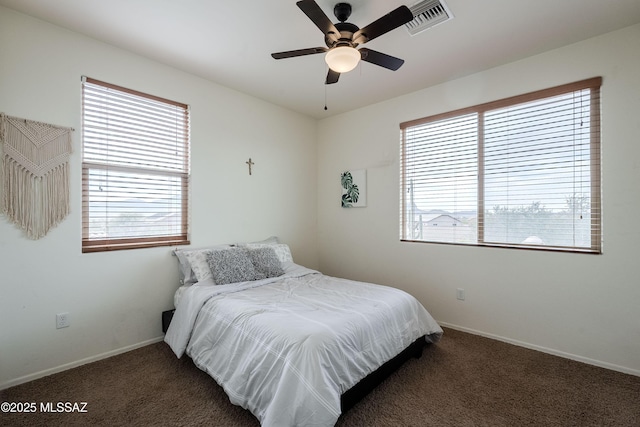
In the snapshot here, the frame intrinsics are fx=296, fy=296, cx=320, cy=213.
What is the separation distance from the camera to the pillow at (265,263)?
3.00 metres

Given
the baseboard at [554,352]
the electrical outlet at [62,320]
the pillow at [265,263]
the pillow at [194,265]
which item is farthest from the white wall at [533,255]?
the electrical outlet at [62,320]

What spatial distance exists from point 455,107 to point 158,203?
3.25 meters

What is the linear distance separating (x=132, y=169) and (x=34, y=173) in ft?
2.23

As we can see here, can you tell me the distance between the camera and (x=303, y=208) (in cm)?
434

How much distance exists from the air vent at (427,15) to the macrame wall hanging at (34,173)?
111 inches

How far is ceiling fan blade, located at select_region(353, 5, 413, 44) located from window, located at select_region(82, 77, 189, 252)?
2073mm

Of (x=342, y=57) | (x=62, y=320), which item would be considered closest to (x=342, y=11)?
(x=342, y=57)

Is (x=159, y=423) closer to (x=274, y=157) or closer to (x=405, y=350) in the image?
(x=405, y=350)

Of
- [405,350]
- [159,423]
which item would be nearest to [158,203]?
[159,423]

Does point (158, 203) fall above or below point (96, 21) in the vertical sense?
below

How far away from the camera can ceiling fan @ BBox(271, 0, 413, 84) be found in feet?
5.61

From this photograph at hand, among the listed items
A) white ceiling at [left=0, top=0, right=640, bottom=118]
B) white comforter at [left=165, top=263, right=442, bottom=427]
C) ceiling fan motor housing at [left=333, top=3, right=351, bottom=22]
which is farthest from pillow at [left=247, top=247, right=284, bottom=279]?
ceiling fan motor housing at [left=333, top=3, right=351, bottom=22]

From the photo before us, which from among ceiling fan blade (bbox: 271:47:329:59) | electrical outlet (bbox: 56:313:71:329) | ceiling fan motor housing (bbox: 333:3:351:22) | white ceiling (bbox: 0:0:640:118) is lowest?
electrical outlet (bbox: 56:313:71:329)

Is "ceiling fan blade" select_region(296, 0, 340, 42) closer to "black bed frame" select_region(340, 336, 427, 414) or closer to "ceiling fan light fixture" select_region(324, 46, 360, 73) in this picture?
"ceiling fan light fixture" select_region(324, 46, 360, 73)
